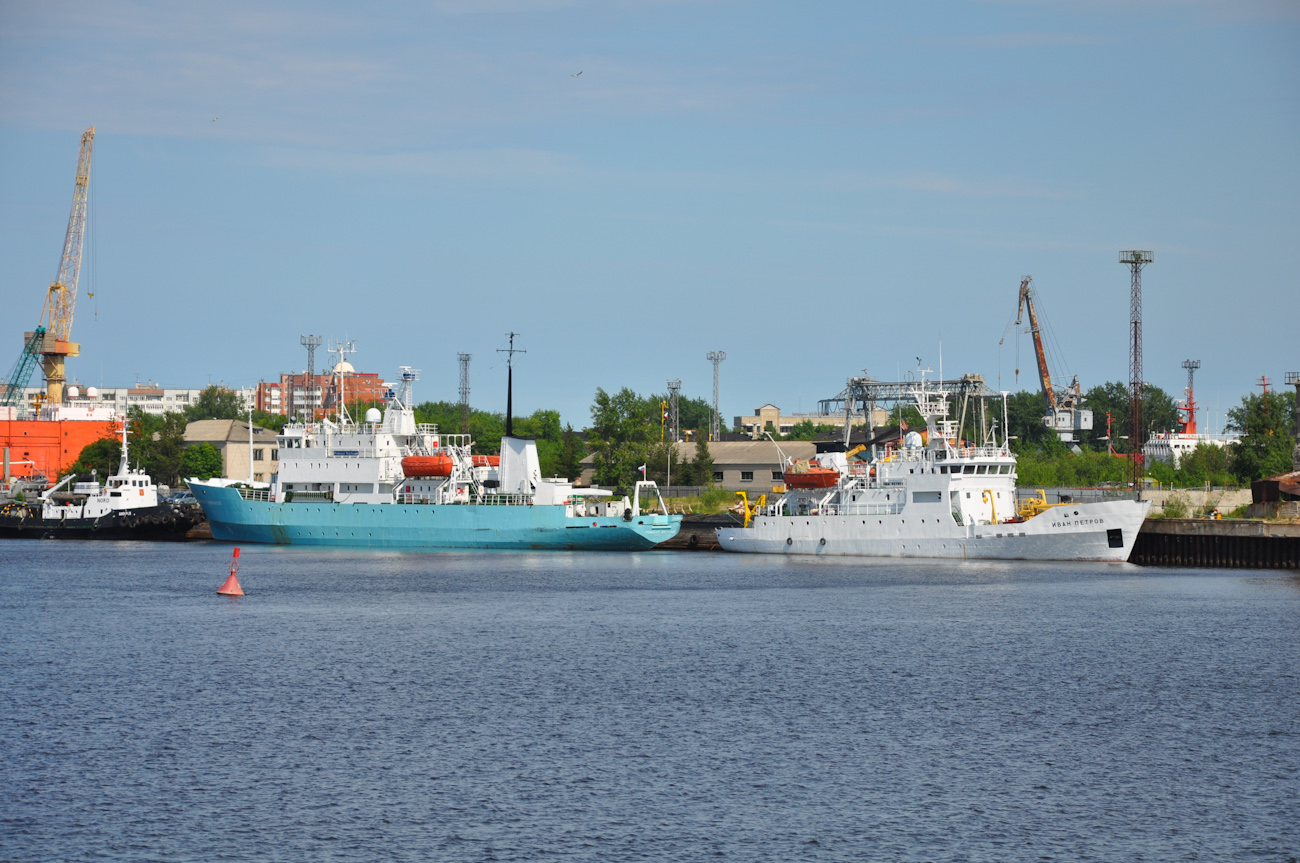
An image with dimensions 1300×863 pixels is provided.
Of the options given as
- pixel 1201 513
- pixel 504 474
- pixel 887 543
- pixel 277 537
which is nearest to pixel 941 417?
pixel 887 543

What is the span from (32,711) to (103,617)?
15.4 m

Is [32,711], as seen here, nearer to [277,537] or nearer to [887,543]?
[887,543]

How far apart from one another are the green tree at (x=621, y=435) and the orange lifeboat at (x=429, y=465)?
29947 millimetres

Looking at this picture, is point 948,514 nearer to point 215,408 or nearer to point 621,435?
point 621,435

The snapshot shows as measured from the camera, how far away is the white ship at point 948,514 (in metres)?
60.2

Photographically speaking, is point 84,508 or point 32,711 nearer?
point 32,711

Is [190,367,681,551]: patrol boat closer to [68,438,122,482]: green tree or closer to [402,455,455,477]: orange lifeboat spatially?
[402,455,455,477]: orange lifeboat

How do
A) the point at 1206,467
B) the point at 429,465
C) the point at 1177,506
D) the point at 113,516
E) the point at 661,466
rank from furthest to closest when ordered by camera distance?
the point at 661,466
the point at 1206,467
the point at 113,516
the point at 429,465
the point at 1177,506

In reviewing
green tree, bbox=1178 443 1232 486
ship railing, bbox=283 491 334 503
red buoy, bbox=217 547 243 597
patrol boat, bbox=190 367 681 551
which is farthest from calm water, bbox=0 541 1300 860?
green tree, bbox=1178 443 1232 486

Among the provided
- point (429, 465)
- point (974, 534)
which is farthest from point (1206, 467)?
point (429, 465)

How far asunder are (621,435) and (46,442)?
182 ft

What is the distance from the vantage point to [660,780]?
23984 millimetres

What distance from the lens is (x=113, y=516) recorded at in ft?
276

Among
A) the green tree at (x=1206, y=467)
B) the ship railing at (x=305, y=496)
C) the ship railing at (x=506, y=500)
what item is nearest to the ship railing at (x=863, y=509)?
the ship railing at (x=506, y=500)
